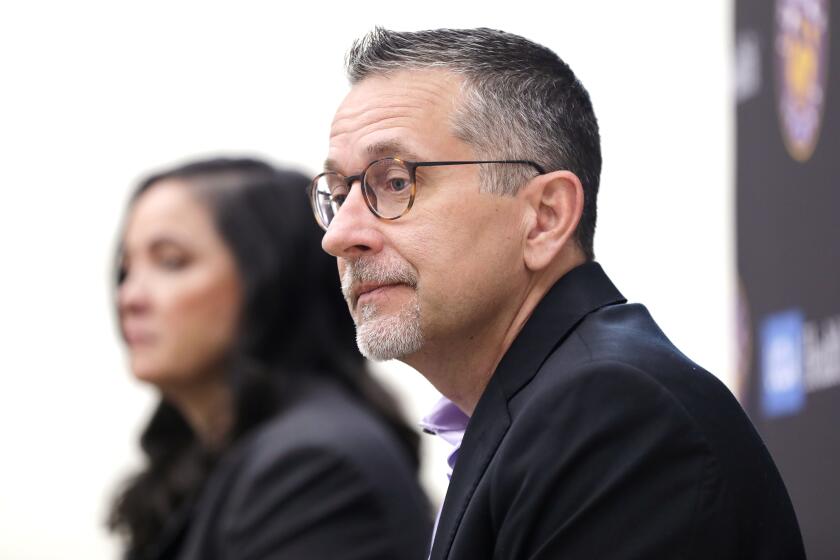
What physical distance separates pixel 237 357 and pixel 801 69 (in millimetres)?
1530

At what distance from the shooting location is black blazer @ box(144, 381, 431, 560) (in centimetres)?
271

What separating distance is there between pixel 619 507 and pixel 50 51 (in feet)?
16.1

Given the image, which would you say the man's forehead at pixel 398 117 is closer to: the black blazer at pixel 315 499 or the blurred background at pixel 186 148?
the black blazer at pixel 315 499

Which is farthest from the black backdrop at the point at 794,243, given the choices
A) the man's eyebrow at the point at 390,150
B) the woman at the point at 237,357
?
the man's eyebrow at the point at 390,150

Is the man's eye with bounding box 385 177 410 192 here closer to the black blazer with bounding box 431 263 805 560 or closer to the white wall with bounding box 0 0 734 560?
the black blazer with bounding box 431 263 805 560

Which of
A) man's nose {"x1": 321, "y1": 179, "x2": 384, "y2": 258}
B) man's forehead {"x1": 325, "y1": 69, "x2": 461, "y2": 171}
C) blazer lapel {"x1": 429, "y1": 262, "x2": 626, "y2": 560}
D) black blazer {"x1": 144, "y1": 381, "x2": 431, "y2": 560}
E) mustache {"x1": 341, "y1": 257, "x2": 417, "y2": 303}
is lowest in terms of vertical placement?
black blazer {"x1": 144, "y1": 381, "x2": 431, "y2": 560}

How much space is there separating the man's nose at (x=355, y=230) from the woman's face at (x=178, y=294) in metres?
1.14

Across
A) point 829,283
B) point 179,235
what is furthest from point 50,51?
point 829,283

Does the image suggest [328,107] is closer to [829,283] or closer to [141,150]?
[141,150]

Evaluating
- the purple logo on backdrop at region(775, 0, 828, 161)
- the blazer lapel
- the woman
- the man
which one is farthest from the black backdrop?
the blazer lapel

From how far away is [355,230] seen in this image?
2.01 m

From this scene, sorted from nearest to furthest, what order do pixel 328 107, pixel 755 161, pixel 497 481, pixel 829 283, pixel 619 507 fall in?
pixel 619 507
pixel 497 481
pixel 829 283
pixel 755 161
pixel 328 107

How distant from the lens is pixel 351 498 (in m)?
2.74

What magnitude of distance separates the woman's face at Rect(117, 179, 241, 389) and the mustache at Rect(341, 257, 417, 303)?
1145 mm
